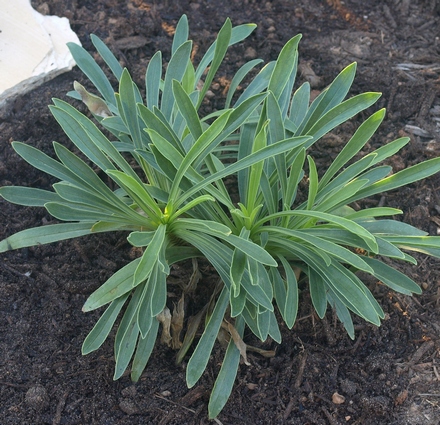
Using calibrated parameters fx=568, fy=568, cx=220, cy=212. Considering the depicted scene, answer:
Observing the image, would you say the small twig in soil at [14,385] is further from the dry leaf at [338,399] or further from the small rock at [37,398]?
the dry leaf at [338,399]

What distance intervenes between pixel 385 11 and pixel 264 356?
2320mm

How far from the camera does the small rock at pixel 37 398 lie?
2.01 metres

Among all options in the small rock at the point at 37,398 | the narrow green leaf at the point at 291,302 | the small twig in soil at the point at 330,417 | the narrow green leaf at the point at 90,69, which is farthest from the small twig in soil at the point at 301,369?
the narrow green leaf at the point at 90,69

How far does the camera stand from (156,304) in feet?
6.10

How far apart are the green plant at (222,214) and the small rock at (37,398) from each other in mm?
284

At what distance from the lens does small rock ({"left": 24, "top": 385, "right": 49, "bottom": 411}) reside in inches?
79.1

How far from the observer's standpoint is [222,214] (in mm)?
2131

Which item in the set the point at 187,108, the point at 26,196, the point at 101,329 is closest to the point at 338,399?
the point at 101,329

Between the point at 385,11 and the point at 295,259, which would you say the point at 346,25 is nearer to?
the point at 385,11

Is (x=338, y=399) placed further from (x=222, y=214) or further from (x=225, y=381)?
(x=222, y=214)

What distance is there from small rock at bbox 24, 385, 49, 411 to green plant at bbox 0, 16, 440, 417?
0.93 ft

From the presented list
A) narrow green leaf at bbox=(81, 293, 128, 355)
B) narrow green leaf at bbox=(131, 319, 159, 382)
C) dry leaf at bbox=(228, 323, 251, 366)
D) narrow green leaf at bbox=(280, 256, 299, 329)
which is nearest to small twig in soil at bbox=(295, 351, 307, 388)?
dry leaf at bbox=(228, 323, 251, 366)

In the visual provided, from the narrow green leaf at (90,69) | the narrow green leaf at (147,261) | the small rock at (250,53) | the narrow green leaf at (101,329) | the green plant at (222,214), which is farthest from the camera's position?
the small rock at (250,53)

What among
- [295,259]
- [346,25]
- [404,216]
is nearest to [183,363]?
[295,259]
